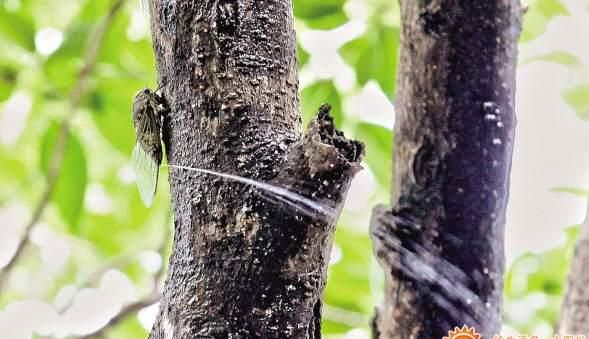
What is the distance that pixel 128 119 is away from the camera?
0.60 m

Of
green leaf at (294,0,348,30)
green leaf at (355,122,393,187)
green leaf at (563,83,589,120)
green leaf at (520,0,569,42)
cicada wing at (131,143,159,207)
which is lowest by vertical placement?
cicada wing at (131,143,159,207)

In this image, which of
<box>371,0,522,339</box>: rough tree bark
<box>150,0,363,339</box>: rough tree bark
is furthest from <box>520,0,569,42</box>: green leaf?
<box>150,0,363,339</box>: rough tree bark

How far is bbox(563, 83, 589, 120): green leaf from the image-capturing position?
0.56 m

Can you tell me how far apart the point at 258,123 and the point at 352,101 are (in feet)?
0.93

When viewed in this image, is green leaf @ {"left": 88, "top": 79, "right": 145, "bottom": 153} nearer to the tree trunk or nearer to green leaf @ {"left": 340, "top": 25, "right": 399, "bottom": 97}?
green leaf @ {"left": 340, "top": 25, "right": 399, "bottom": 97}

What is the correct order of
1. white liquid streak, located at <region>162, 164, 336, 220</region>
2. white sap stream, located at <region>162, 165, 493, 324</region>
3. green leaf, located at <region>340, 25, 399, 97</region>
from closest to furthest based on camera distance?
white liquid streak, located at <region>162, 164, 336, 220</region> → white sap stream, located at <region>162, 165, 493, 324</region> → green leaf, located at <region>340, 25, 399, 97</region>

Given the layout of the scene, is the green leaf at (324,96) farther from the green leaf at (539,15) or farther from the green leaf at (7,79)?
the green leaf at (7,79)

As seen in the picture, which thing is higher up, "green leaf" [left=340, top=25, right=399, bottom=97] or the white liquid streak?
"green leaf" [left=340, top=25, right=399, bottom=97]

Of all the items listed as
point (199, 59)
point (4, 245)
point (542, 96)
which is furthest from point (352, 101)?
point (4, 245)

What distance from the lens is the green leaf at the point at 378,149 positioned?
0.55m

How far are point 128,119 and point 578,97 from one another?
393 millimetres

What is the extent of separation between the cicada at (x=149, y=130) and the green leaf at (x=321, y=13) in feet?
0.76

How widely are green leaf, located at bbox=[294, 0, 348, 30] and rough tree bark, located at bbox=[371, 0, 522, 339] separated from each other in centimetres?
9

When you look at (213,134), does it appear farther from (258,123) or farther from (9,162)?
(9,162)
